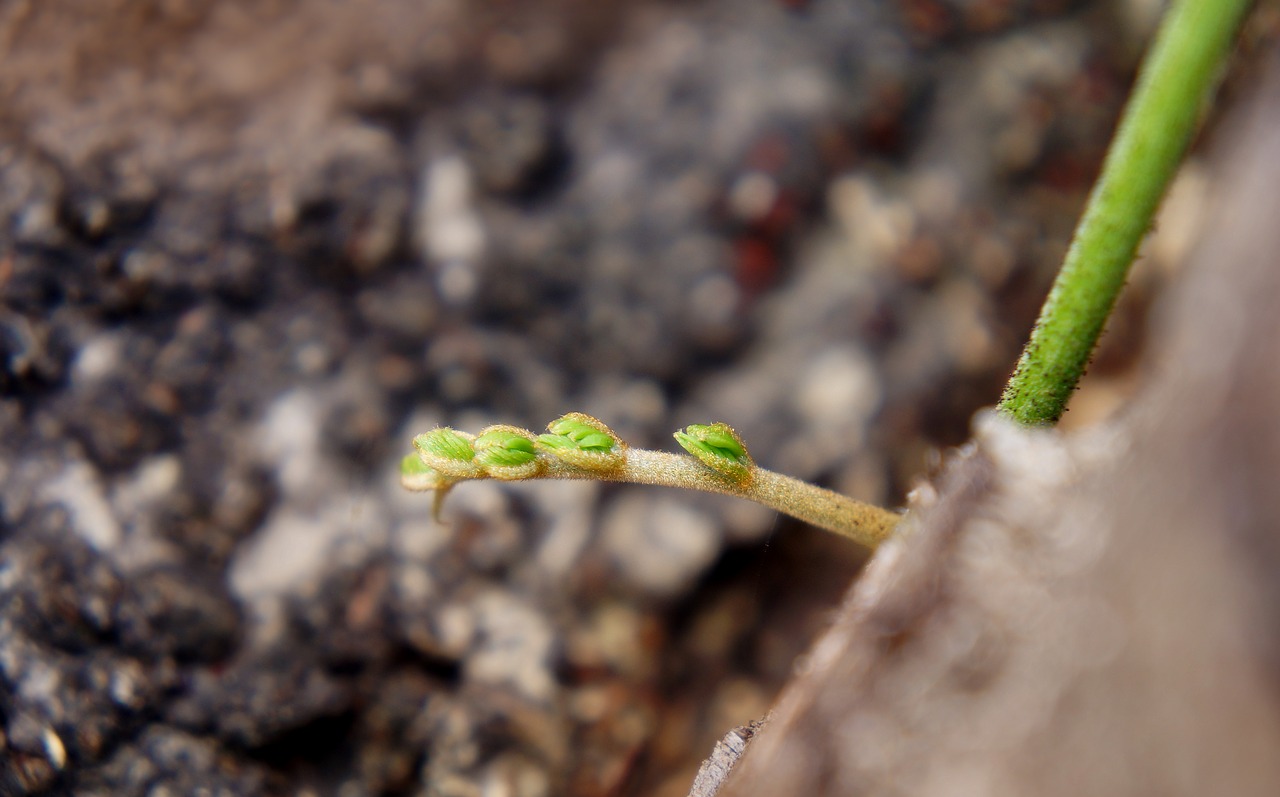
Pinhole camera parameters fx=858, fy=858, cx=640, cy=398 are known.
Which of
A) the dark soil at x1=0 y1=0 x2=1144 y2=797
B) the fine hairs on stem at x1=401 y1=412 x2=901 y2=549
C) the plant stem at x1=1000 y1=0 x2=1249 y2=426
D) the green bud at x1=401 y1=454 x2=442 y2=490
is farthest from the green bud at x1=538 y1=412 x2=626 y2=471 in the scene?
the dark soil at x1=0 y1=0 x2=1144 y2=797

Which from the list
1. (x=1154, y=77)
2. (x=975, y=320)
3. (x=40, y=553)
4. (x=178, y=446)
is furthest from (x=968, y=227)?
(x=40, y=553)

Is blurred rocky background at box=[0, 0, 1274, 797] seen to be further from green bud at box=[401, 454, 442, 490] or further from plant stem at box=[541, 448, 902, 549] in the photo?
plant stem at box=[541, 448, 902, 549]

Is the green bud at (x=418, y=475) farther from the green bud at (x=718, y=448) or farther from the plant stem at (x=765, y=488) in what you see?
the green bud at (x=718, y=448)

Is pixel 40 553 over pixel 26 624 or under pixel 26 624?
over

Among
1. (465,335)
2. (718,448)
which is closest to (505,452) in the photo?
(718,448)

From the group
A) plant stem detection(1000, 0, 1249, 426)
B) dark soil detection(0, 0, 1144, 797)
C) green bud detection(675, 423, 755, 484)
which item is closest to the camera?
green bud detection(675, 423, 755, 484)

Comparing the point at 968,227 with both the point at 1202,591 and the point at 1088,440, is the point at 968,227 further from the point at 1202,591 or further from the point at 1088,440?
the point at 1202,591
